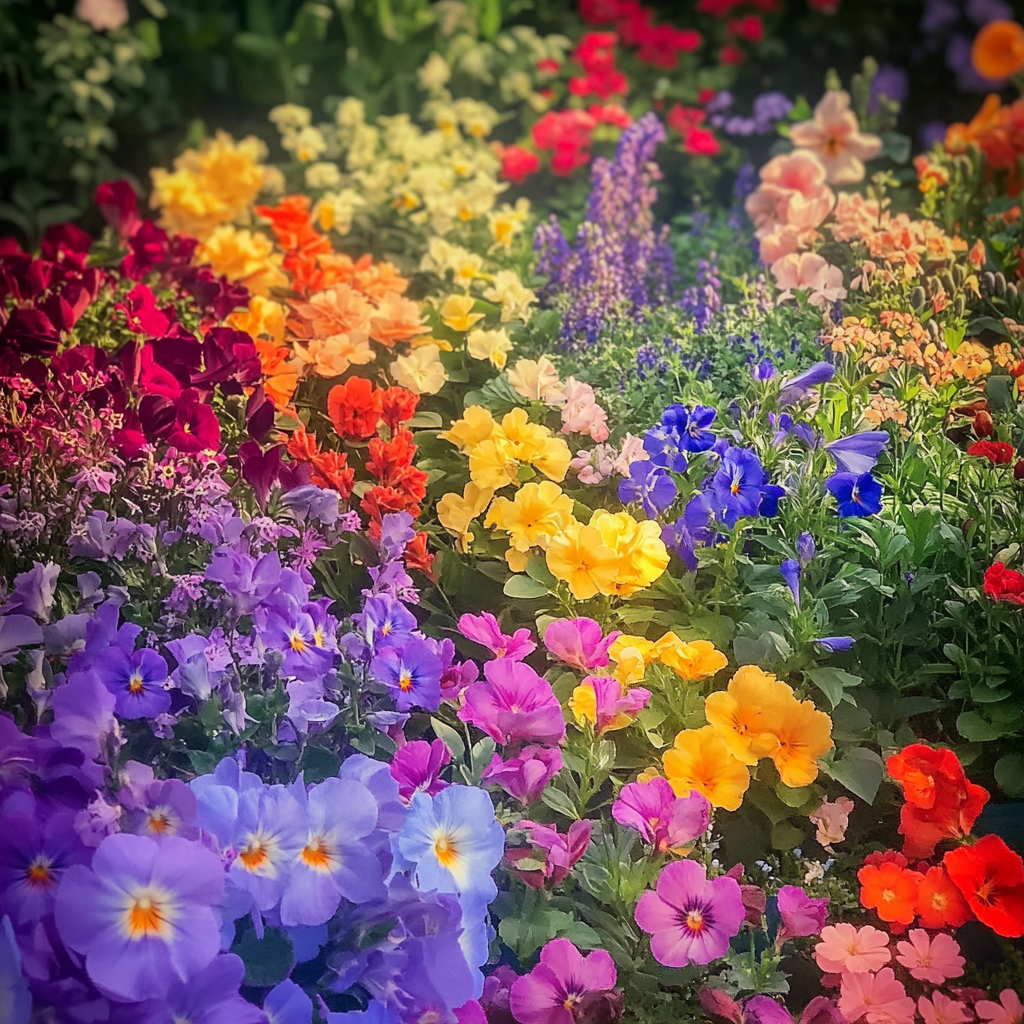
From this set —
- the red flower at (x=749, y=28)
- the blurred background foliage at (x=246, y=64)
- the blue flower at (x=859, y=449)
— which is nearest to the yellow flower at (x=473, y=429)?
the blue flower at (x=859, y=449)

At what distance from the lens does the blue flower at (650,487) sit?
100cm

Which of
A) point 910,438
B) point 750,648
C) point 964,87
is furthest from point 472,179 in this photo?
point 750,648

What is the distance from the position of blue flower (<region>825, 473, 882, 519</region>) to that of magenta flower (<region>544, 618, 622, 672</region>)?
0.28 meters

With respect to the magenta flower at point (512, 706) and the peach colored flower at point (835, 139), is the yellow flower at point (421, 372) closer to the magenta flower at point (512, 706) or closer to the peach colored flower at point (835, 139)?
the magenta flower at point (512, 706)

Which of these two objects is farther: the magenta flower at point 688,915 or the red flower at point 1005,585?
the red flower at point 1005,585

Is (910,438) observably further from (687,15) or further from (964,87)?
(687,15)

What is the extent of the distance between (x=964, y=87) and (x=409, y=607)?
2.31 m

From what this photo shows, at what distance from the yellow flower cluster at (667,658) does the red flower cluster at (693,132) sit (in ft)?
6.06

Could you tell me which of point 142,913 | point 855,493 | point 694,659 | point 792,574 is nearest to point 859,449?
point 855,493

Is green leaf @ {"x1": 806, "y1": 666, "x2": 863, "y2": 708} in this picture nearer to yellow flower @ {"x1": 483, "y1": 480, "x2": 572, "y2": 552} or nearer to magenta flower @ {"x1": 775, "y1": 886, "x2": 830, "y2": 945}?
magenta flower @ {"x1": 775, "y1": 886, "x2": 830, "y2": 945}

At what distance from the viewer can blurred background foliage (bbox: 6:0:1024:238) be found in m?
2.56

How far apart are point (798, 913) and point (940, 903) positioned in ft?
0.44

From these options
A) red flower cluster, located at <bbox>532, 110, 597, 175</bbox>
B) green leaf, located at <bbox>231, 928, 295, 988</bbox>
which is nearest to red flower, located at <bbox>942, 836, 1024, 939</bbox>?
green leaf, located at <bbox>231, 928, 295, 988</bbox>

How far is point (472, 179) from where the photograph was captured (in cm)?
246
